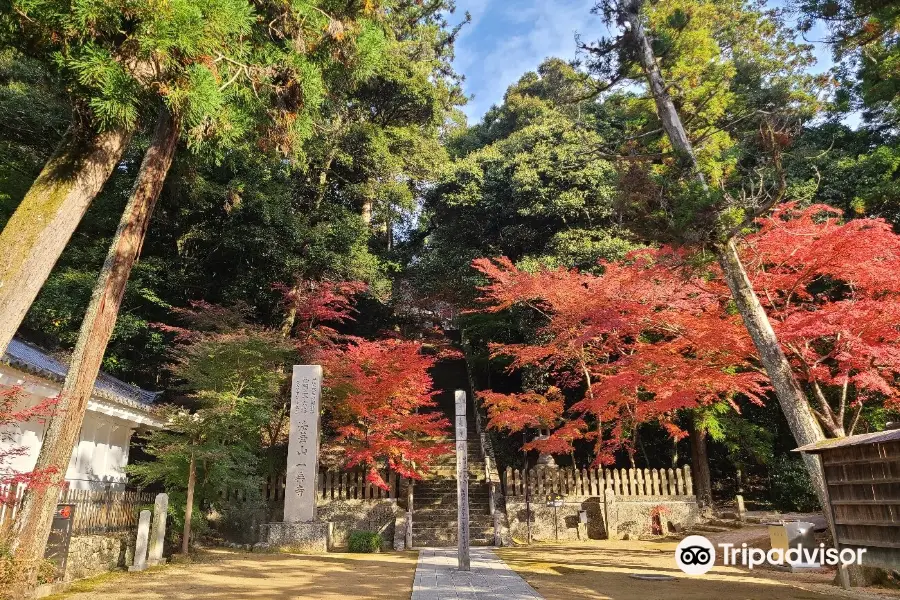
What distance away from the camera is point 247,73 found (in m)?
5.68

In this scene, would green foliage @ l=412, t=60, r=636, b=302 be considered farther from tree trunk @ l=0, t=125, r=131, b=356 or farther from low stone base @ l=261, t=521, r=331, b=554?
tree trunk @ l=0, t=125, r=131, b=356

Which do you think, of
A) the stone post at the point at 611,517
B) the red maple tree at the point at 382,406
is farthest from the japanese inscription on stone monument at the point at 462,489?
the stone post at the point at 611,517

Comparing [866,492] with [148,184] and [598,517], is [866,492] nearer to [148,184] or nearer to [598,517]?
[598,517]

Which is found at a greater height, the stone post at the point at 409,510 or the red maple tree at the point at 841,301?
the red maple tree at the point at 841,301

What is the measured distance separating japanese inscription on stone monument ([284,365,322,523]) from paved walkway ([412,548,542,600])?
2928mm

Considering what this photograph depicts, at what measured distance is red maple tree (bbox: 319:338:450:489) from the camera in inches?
439

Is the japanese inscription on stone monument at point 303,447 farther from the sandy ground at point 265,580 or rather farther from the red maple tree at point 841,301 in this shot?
the red maple tree at point 841,301

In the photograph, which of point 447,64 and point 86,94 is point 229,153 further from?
point 447,64

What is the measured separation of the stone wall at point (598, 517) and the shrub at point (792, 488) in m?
2.86

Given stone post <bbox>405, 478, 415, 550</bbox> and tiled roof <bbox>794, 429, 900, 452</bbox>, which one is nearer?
tiled roof <bbox>794, 429, 900, 452</bbox>

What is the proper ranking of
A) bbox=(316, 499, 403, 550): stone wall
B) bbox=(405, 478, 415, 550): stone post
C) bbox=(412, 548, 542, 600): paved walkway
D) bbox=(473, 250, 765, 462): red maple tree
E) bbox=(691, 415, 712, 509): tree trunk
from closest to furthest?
bbox=(412, 548, 542, 600): paved walkway < bbox=(473, 250, 765, 462): red maple tree < bbox=(405, 478, 415, 550): stone post < bbox=(316, 499, 403, 550): stone wall < bbox=(691, 415, 712, 509): tree trunk

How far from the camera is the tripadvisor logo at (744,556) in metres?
7.32

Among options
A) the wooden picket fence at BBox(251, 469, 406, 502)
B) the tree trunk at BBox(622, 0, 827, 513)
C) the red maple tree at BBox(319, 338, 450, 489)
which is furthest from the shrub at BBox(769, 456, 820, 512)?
the wooden picket fence at BBox(251, 469, 406, 502)

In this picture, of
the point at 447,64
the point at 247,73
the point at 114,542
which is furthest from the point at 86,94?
the point at 447,64
